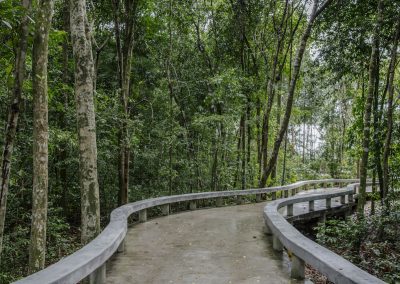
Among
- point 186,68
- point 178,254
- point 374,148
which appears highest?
point 186,68

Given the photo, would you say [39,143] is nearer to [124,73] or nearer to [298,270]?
[298,270]

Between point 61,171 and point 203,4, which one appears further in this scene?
point 203,4

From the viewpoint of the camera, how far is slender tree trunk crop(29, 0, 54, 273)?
8.20 meters

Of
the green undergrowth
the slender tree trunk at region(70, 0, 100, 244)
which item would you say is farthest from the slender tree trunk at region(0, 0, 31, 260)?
the green undergrowth

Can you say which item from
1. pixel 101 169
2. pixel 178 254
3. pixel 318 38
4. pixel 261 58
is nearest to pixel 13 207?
pixel 101 169

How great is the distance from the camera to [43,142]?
8.30 m

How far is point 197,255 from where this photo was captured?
6789 millimetres

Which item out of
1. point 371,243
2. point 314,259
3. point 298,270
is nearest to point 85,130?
point 298,270

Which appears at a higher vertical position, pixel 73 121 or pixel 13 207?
pixel 73 121

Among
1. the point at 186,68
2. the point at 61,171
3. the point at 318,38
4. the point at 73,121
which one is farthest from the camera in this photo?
the point at 186,68

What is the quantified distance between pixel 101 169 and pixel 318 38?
40.3 ft

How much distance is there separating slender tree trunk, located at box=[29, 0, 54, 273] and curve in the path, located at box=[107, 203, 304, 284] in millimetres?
2012

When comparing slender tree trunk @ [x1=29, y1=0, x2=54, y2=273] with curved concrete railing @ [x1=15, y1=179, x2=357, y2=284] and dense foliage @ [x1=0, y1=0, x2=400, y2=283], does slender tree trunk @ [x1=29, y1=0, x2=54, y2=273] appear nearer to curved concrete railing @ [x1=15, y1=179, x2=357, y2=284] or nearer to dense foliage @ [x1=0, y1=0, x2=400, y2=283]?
dense foliage @ [x1=0, y1=0, x2=400, y2=283]

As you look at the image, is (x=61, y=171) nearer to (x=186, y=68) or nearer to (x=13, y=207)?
(x=13, y=207)
